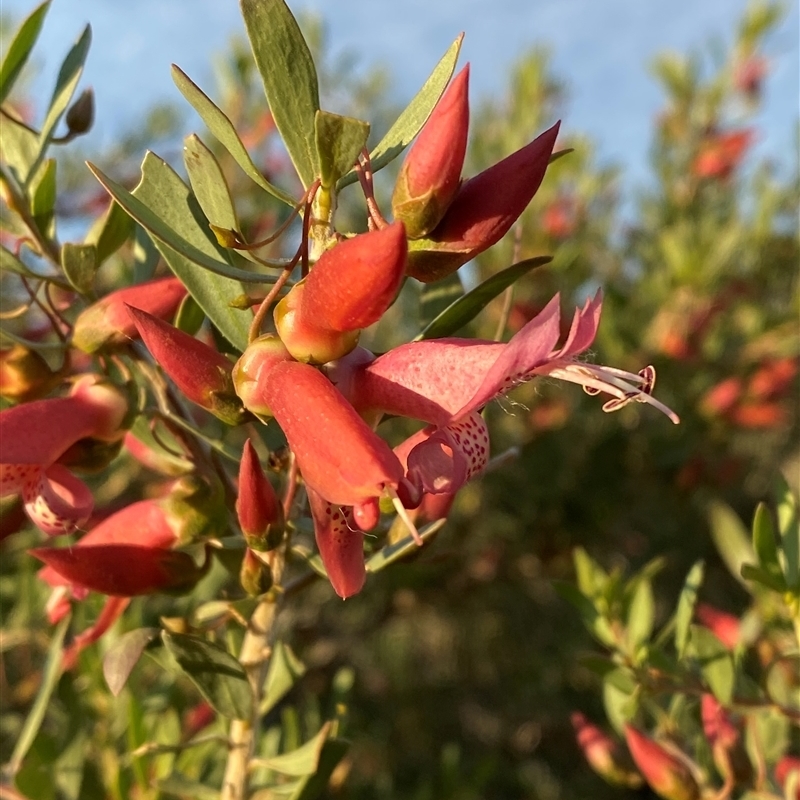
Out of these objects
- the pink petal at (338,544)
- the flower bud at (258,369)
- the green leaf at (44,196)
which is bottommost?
the pink petal at (338,544)

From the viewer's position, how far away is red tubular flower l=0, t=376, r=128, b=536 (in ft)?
2.06

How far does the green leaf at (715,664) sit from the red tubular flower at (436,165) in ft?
2.05

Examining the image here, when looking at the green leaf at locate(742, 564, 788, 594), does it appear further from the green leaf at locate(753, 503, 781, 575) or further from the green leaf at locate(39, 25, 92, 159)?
the green leaf at locate(39, 25, 92, 159)

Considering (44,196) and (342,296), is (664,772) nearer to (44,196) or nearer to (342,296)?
(342,296)

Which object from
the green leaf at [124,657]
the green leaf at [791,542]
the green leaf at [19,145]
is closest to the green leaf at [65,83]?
the green leaf at [19,145]

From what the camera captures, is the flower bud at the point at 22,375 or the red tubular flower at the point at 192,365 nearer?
the red tubular flower at the point at 192,365

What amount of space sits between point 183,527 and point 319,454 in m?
0.25

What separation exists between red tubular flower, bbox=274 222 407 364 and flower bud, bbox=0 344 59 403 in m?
0.28

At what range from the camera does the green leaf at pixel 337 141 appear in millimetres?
512

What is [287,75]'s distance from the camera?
1.87 ft

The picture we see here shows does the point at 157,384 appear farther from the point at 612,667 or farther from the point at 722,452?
the point at 722,452

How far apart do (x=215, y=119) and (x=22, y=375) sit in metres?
0.30

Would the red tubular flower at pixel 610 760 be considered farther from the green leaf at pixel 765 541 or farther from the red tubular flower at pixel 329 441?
the red tubular flower at pixel 329 441

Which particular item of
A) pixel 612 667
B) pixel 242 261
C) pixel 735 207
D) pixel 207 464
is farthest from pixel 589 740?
pixel 735 207
